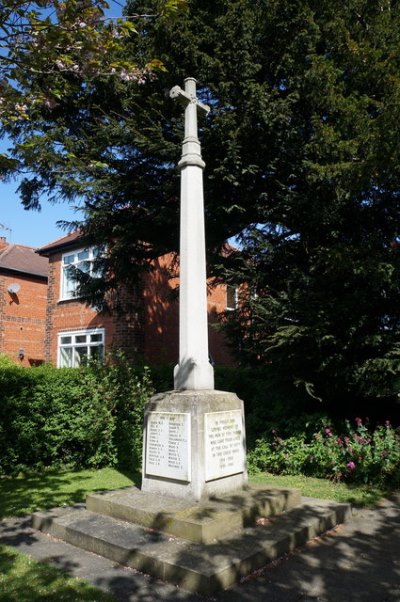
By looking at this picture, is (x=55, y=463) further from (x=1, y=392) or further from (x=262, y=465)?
(x=262, y=465)

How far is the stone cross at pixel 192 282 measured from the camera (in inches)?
238

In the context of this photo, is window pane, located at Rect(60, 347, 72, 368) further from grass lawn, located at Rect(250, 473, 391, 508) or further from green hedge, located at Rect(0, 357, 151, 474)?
grass lawn, located at Rect(250, 473, 391, 508)

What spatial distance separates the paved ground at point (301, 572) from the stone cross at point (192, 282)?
2.29m

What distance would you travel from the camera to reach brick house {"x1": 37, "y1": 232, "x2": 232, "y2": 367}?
16219 millimetres

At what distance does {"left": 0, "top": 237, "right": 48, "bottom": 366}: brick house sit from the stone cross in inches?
Result: 725

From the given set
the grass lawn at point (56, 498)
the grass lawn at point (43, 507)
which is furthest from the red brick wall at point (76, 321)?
the grass lawn at point (56, 498)

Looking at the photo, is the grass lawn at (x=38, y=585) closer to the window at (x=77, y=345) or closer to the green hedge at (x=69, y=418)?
the green hedge at (x=69, y=418)

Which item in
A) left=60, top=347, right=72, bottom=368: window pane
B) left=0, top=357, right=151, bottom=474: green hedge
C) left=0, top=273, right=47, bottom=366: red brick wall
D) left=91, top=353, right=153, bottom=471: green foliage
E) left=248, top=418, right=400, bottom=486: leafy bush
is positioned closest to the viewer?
left=248, top=418, right=400, bottom=486: leafy bush

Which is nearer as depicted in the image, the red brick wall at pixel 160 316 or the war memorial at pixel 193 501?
the war memorial at pixel 193 501

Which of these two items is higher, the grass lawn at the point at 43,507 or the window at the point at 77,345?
the window at the point at 77,345

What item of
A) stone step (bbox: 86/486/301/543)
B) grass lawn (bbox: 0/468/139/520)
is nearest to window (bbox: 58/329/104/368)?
grass lawn (bbox: 0/468/139/520)

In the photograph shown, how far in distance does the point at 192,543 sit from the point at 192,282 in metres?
3.17

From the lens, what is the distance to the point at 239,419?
240 inches

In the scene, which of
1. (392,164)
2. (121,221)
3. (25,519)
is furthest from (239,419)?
(121,221)
